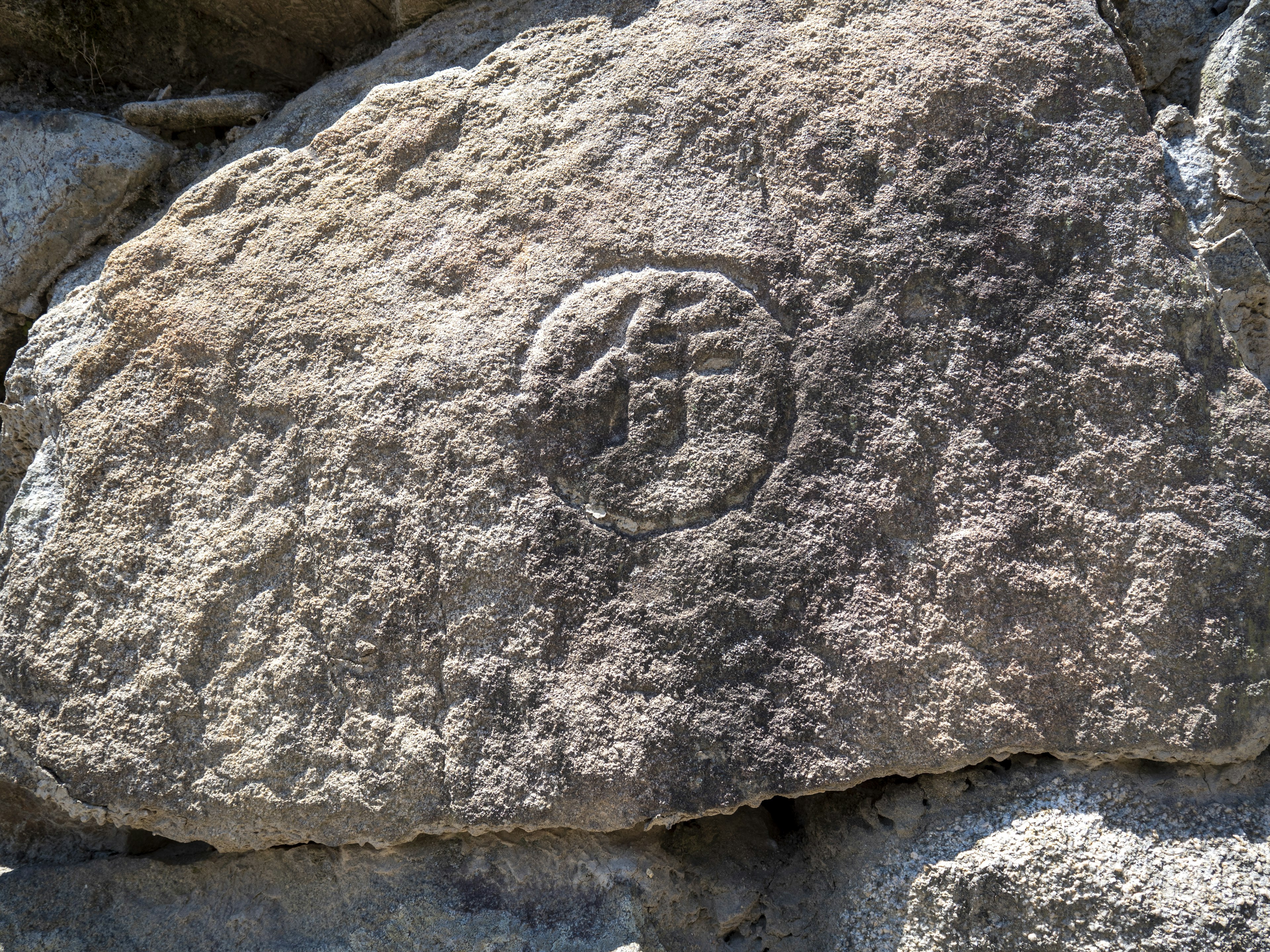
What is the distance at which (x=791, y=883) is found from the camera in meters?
1.21

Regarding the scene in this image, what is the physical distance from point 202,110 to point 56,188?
27 cm

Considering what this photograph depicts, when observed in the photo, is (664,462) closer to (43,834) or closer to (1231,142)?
(1231,142)

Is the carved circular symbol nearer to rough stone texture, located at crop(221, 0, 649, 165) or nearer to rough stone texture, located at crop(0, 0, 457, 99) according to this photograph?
rough stone texture, located at crop(221, 0, 649, 165)

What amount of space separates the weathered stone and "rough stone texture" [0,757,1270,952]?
1.20m

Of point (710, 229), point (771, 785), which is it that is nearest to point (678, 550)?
point (771, 785)

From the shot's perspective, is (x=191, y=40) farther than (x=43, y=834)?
Yes

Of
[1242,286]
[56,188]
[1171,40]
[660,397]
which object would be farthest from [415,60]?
[1242,286]

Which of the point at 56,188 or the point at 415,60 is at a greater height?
the point at 415,60

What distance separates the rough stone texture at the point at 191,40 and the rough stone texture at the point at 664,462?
→ 403mm

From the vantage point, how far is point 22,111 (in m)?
1.66

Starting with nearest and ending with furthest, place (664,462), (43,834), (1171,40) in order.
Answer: (664,462) → (1171,40) → (43,834)

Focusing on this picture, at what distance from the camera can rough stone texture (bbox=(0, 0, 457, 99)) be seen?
165cm

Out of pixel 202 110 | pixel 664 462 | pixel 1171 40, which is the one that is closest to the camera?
pixel 664 462

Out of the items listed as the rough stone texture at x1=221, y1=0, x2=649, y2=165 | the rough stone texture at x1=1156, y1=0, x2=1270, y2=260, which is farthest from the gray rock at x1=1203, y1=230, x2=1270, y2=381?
the rough stone texture at x1=221, y1=0, x2=649, y2=165
